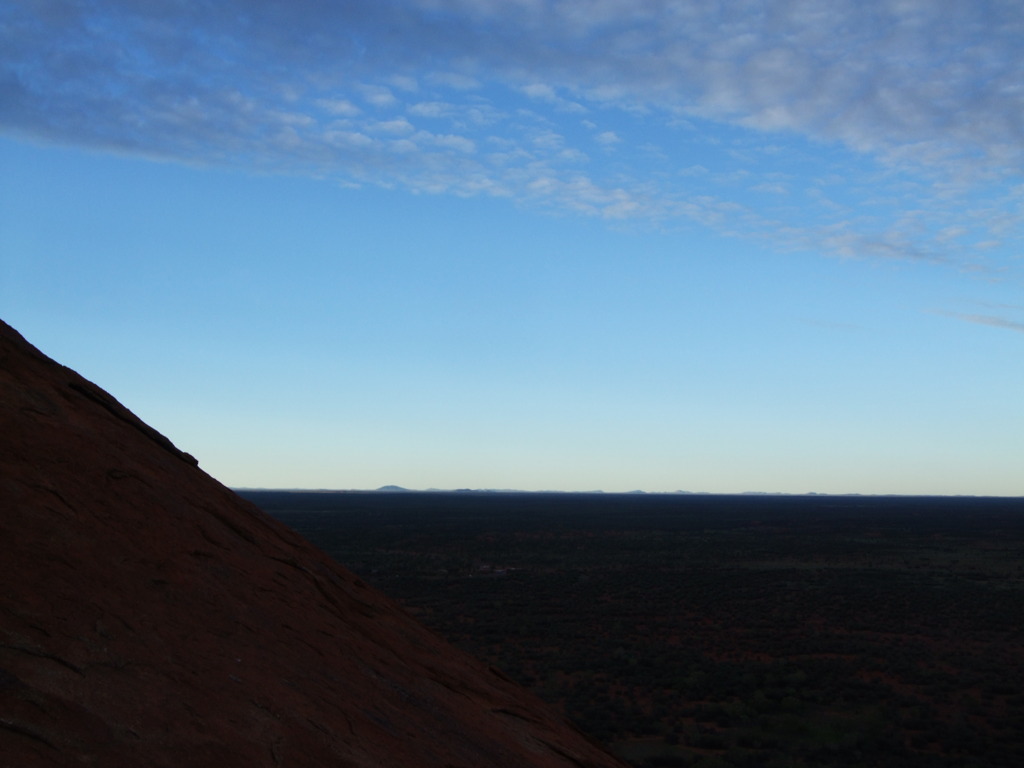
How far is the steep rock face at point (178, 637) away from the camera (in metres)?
4.46

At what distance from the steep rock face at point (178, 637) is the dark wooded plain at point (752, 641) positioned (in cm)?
923

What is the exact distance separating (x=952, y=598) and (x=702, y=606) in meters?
10.9

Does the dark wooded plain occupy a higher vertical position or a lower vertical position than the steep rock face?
lower

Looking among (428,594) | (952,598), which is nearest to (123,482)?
(428,594)

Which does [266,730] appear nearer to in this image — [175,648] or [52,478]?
[175,648]

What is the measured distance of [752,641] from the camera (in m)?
26.4

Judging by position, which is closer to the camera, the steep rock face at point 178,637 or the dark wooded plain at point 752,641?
the steep rock face at point 178,637

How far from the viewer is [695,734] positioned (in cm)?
1670

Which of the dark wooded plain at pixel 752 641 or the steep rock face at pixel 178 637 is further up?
the steep rock face at pixel 178 637

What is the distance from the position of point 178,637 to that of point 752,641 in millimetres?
24156

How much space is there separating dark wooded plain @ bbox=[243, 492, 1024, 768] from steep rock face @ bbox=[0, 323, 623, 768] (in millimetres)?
9226

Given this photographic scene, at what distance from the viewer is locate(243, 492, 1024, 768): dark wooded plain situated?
1666cm

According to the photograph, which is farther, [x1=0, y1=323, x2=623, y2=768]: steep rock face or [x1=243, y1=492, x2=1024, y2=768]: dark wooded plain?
[x1=243, y1=492, x2=1024, y2=768]: dark wooded plain

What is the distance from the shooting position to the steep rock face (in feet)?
14.6
